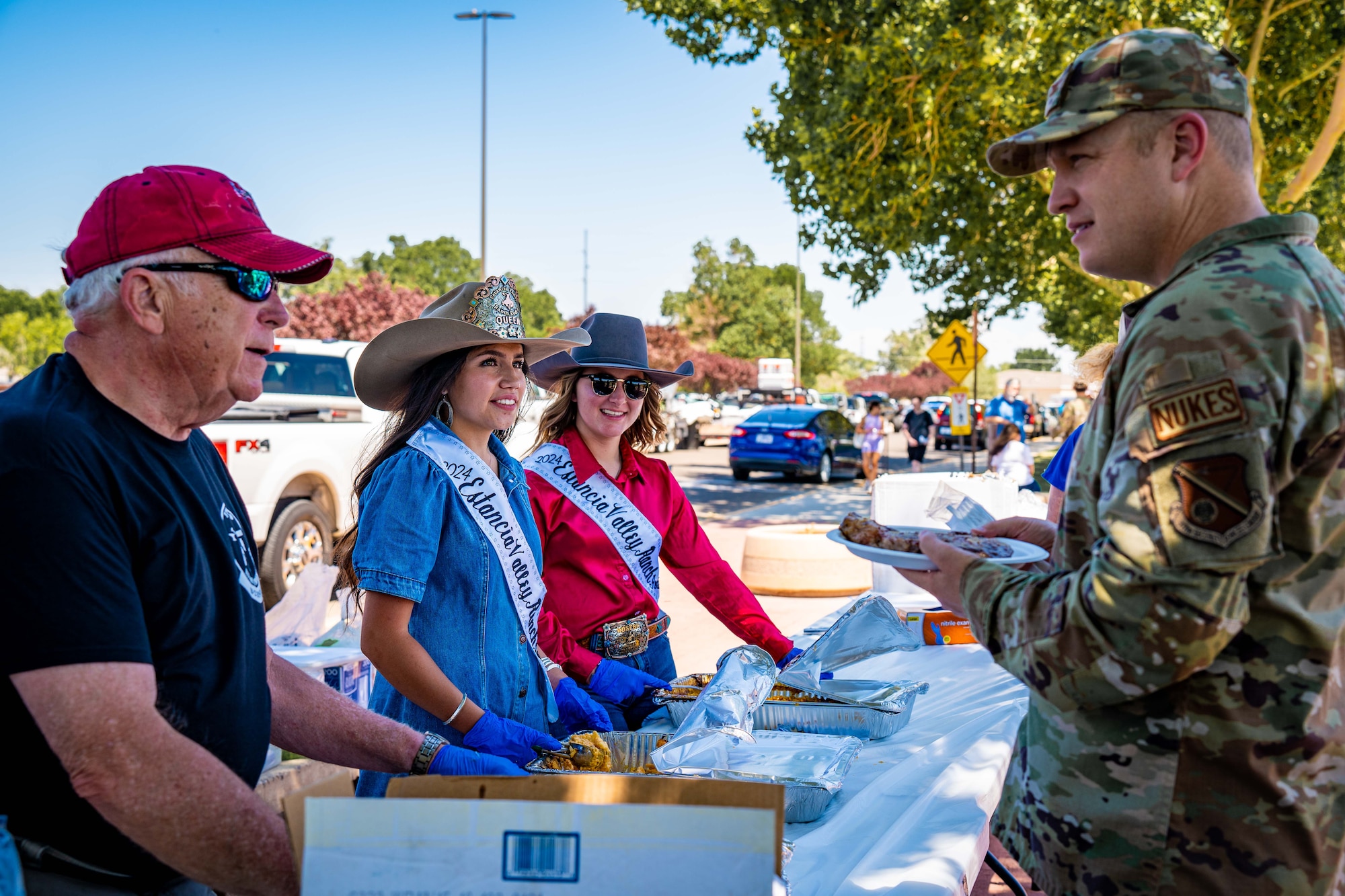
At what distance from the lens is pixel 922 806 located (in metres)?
2.27

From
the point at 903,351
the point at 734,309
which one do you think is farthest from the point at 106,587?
the point at 903,351

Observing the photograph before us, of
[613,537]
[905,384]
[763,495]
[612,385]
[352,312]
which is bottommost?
[905,384]

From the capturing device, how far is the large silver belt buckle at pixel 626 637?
3.07 meters

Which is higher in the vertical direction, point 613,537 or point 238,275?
point 238,275

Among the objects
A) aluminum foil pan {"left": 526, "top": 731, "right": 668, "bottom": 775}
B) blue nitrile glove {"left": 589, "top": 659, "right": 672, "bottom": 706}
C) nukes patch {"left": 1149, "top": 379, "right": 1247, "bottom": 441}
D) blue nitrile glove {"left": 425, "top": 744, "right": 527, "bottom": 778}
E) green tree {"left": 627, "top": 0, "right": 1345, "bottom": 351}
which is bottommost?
blue nitrile glove {"left": 589, "top": 659, "right": 672, "bottom": 706}

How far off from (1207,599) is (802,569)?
7.10 meters

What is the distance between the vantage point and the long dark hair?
2.54 meters

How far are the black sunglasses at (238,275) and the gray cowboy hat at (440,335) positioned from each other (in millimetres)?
920

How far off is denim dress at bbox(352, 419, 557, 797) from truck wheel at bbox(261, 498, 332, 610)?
17.3 ft

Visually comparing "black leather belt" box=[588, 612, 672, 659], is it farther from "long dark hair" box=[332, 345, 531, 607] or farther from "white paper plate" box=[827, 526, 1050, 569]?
"white paper plate" box=[827, 526, 1050, 569]

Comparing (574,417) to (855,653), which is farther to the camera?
(574,417)

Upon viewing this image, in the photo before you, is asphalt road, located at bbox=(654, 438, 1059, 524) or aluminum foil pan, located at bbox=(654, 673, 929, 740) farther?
asphalt road, located at bbox=(654, 438, 1059, 524)

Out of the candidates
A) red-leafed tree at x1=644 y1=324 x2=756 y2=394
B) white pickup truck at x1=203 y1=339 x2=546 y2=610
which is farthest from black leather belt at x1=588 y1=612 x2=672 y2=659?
red-leafed tree at x1=644 y1=324 x2=756 y2=394

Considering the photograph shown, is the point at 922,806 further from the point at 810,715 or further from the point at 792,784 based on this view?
the point at 810,715
